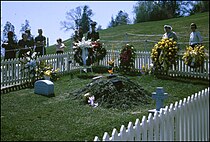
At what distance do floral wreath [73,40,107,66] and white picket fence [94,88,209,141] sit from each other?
3460 mm

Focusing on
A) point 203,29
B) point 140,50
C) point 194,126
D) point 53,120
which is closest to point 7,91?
point 53,120

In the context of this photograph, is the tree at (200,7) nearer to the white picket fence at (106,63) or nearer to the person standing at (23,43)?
the white picket fence at (106,63)

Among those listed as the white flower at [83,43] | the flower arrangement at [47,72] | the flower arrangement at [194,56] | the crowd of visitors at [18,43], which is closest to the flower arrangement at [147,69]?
the flower arrangement at [194,56]

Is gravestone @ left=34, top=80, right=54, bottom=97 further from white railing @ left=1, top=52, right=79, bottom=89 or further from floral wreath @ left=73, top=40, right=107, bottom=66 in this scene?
floral wreath @ left=73, top=40, right=107, bottom=66

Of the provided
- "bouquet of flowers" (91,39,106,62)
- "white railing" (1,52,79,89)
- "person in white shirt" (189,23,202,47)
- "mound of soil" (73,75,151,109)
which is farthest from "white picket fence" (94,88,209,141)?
"bouquet of flowers" (91,39,106,62)

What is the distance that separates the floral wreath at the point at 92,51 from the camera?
6.54 metres

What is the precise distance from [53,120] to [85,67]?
247 centimetres

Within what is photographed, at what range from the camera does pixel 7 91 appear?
152 inches

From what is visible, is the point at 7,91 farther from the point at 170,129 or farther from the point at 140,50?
the point at 140,50

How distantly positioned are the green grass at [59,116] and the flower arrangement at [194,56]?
0.59m

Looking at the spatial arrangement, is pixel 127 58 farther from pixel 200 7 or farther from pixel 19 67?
pixel 200 7

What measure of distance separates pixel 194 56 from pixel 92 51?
2.02 meters

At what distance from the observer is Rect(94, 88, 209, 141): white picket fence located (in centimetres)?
236

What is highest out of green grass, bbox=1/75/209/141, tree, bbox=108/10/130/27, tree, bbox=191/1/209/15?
tree, bbox=191/1/209/15
